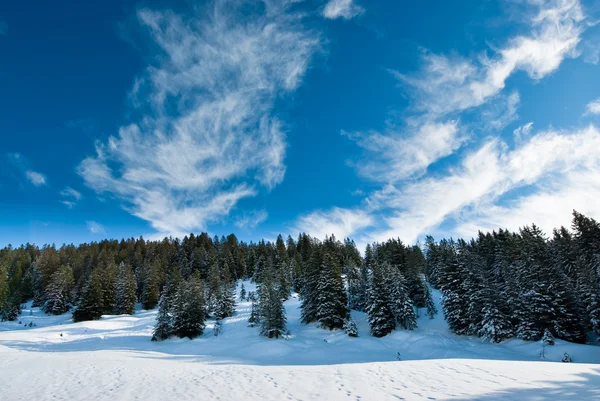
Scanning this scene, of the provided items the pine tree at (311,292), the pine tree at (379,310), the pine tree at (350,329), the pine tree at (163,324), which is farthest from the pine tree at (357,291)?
the pine tree at (163,324)

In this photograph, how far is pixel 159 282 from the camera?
250 feet

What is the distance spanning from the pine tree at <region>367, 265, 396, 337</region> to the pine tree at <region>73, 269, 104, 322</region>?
2033 inches

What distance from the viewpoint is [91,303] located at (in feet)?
182

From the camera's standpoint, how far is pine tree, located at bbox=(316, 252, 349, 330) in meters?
42.5

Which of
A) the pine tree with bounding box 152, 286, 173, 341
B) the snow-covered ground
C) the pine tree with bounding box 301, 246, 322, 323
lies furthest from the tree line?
the pine tree with bounding box 152, 286, 173, 341

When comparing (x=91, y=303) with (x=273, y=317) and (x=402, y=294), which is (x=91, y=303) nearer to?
(x=273, y=317)

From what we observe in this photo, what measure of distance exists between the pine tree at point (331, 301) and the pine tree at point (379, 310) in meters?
4.19

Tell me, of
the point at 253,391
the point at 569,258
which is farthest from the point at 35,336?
the point at 569,258

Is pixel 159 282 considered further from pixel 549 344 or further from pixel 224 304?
pixel 549 344

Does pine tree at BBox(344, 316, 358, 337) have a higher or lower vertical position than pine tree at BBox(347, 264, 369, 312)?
lower

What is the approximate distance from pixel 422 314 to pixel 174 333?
138 feet

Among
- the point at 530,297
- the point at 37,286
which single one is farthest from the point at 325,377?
the point at 37,286

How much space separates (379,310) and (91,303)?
54008 millimetres

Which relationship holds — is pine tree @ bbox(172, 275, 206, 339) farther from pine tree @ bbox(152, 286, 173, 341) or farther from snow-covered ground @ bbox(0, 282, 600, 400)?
snow-covered ground @ bbox(0, 282, 600, 400)
